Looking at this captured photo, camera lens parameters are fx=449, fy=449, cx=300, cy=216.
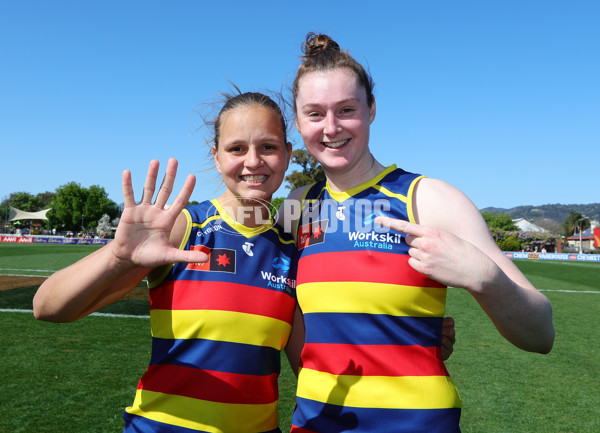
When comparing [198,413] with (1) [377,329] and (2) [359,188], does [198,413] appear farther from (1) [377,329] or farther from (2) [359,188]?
→ (2) [359,188]

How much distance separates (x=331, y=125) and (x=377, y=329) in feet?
3.04

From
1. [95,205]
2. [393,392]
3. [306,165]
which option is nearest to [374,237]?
[393,392]

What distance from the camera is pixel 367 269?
194 centimetres

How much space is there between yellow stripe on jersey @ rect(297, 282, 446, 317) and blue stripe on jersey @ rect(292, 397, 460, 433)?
386mm

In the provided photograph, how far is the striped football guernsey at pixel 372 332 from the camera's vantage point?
5.92 ft

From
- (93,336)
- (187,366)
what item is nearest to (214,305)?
(187,366)

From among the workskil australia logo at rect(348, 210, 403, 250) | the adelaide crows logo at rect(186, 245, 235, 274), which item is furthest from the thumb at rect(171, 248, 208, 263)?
the workskil australia logo at rect(348, 210, 403, 250)

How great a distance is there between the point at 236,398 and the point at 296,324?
1.68 ft

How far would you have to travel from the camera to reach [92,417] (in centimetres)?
444

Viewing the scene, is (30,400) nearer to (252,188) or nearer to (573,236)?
(252,188)

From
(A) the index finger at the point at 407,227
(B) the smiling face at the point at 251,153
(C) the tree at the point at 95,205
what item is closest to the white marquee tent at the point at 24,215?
(C) the tree at the point at 95,205

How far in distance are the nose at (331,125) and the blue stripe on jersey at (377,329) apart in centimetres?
82

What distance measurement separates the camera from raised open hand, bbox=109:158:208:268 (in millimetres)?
1813

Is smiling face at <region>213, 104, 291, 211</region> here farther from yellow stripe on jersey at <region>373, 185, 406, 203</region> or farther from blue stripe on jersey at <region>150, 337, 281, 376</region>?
blue stripe on jersey at <region>150, 337, 281, 376</region>
